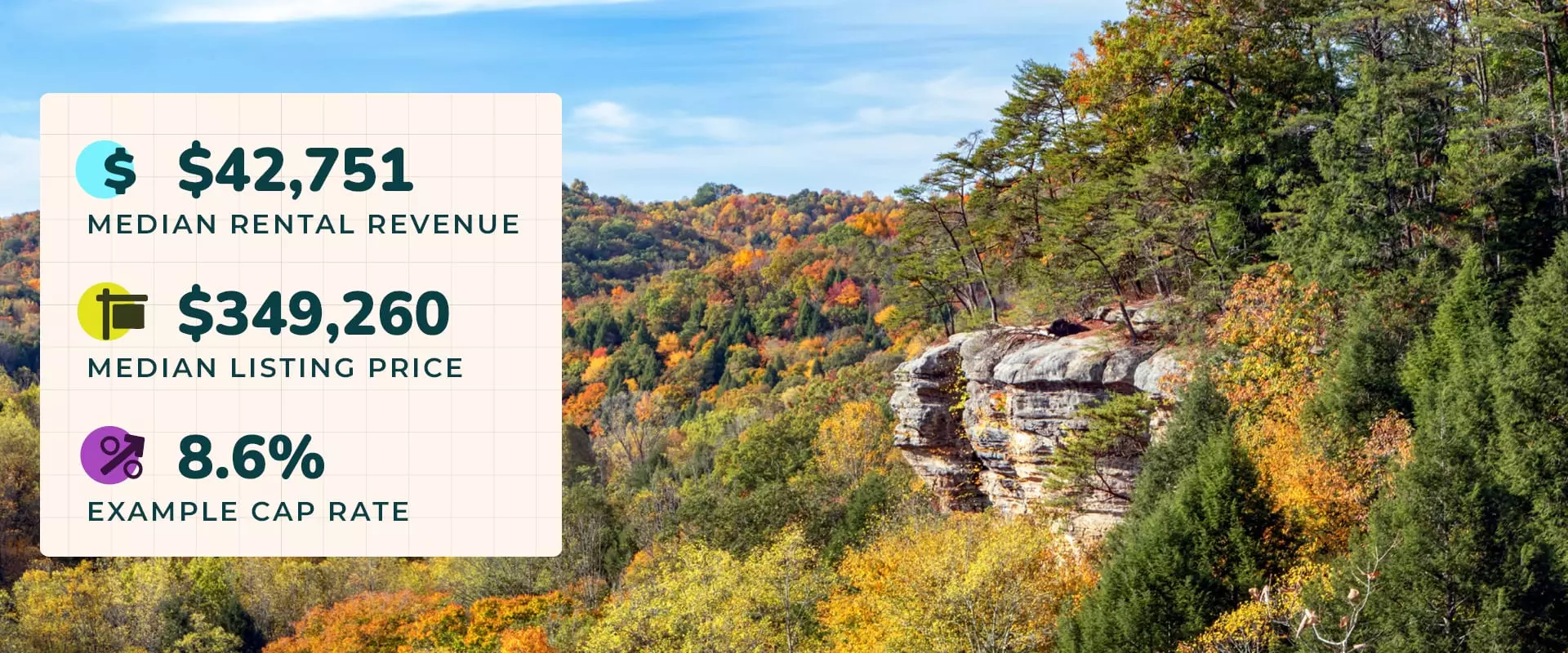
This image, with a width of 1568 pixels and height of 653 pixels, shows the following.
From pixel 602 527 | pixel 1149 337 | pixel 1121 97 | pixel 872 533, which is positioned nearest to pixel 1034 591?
pixel 1149 337

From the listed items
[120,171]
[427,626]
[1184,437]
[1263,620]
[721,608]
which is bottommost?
[427,626]

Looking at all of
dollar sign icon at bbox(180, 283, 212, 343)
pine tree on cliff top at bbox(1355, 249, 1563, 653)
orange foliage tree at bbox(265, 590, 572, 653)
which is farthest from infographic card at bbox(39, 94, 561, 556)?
orange foliage tree at bbox(265, 590, 572, 653)

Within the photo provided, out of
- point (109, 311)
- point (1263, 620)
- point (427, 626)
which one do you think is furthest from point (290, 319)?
point (427, 626)

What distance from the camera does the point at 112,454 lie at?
940 centimetres

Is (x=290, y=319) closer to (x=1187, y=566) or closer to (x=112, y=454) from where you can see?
(x=112, y=454)

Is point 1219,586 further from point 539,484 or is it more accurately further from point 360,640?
point 360,640

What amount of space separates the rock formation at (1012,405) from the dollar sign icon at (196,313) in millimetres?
26366

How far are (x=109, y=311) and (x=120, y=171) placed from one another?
1.02 meters

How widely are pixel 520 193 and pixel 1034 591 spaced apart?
23639 millimetres

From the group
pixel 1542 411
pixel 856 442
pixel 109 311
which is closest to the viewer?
pixel 109 311

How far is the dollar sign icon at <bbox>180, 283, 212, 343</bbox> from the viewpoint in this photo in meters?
9.30

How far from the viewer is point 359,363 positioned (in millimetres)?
9586

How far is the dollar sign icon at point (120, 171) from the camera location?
936cm

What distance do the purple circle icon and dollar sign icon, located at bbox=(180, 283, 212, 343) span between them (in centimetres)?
84
